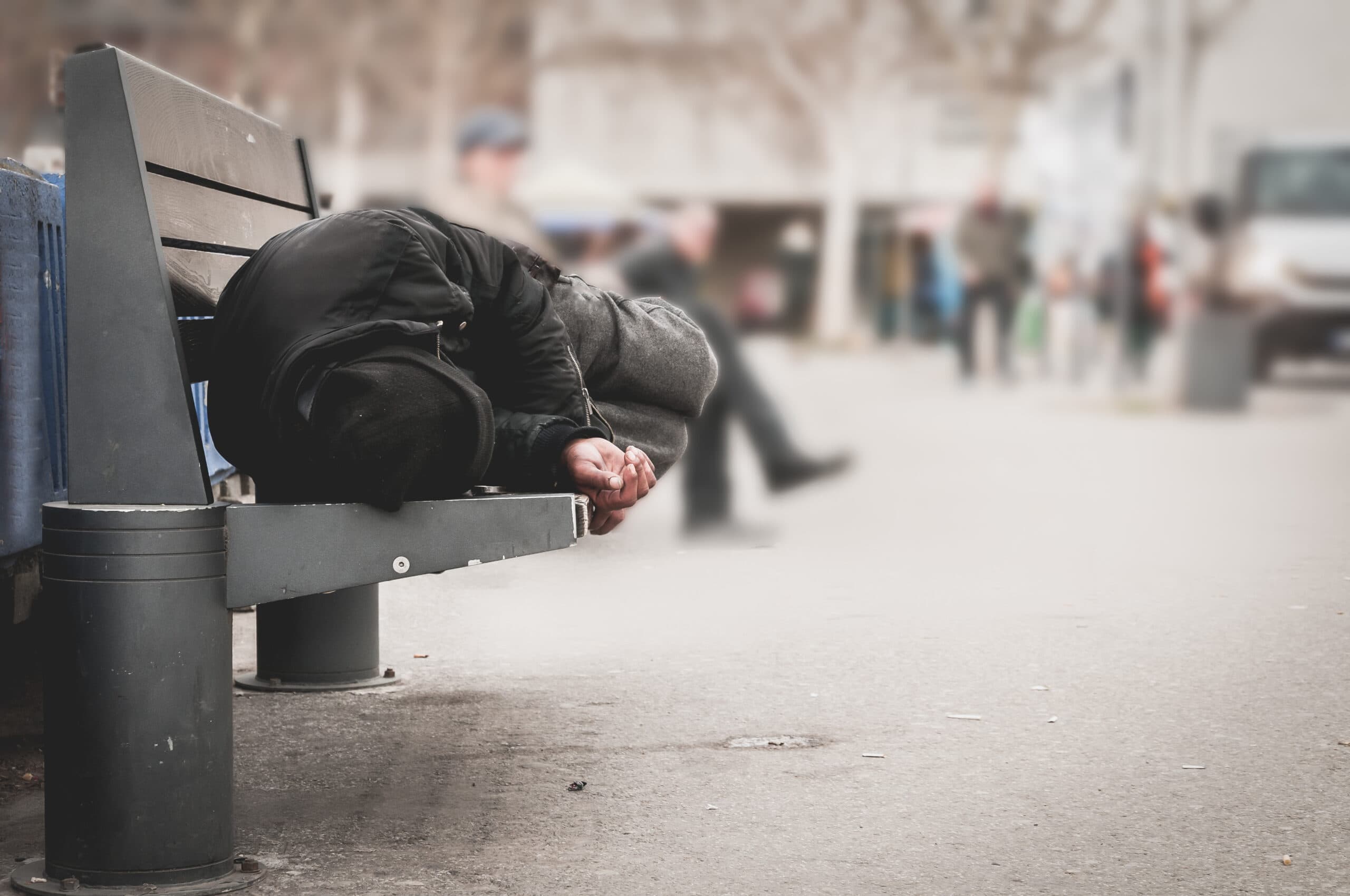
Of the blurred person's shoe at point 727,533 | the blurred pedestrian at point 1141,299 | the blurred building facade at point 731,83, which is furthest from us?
the blurred building facade at point 731,83

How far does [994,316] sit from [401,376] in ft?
64.3

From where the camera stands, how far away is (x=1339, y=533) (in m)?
9.09

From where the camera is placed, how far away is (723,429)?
974 cm

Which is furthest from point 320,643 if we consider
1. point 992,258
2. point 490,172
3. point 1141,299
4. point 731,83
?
point 731,83

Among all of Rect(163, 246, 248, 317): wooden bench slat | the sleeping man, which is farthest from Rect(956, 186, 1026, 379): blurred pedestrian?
the sleeping man

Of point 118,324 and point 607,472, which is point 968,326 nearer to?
point 607,472

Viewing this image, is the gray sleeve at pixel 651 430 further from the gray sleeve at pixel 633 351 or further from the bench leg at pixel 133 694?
the bench leg at pixel 133 694

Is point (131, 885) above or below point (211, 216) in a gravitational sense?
below

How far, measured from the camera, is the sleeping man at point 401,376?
3555 mm

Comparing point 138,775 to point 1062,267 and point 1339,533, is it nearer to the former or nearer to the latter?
point 1339,533

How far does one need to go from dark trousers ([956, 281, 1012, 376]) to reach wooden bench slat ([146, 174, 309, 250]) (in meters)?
17.6

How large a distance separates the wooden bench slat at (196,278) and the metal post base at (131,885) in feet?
3.40

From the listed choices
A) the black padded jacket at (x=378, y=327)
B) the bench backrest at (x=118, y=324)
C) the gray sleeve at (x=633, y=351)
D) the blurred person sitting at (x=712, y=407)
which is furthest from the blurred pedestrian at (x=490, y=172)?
the bench backrest at (x=118, y=324)

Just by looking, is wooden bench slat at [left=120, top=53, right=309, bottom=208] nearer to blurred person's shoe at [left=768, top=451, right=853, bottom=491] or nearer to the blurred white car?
blurred person's shoe at [left=768, top=451, right=853, bottom=491]
